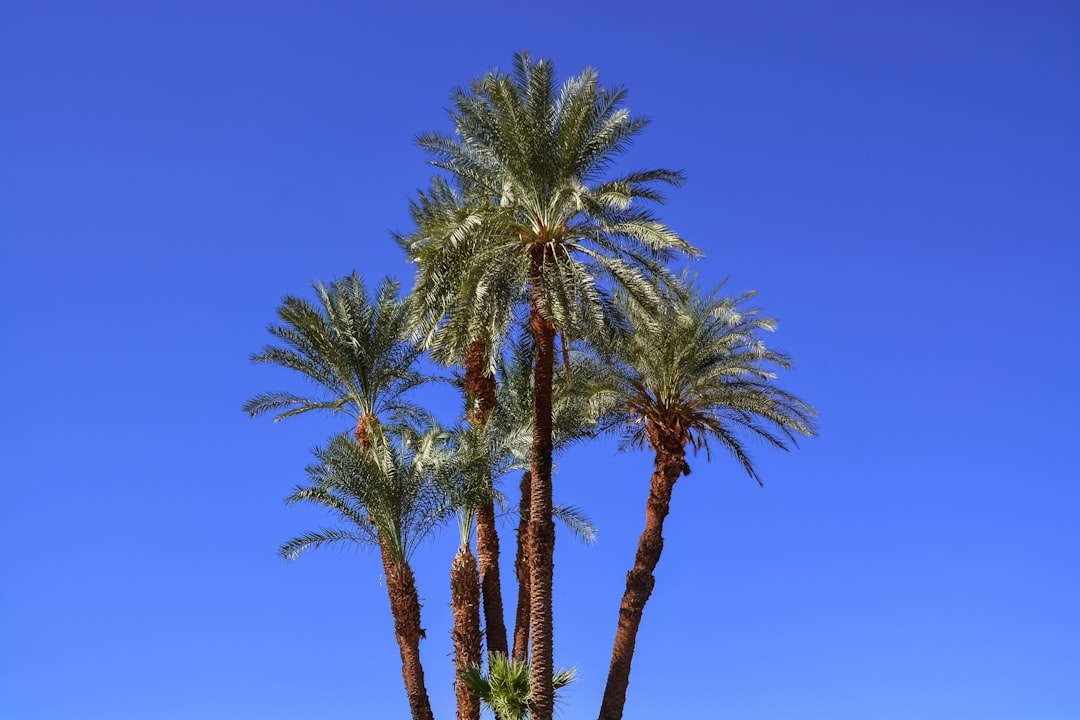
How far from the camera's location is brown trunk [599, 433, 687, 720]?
30938mm

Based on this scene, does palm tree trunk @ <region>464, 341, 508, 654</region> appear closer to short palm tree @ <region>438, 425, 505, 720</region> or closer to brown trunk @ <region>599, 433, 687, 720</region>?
short palm tree @ <region>438, 425, 505, 720</region>

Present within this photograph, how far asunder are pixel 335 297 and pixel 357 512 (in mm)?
5826

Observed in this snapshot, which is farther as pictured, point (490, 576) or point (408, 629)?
point (490, 576)

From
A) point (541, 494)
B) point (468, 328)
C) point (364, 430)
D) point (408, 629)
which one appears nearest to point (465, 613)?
point (408, 629)

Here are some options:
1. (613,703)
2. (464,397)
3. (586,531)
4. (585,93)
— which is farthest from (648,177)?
(613,703)

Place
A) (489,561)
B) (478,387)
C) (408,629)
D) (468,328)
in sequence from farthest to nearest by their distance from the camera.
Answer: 1. (478,387)
2. (489,561)
3. (408,629)
4. (468,328)

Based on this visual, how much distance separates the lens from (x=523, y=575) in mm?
33438

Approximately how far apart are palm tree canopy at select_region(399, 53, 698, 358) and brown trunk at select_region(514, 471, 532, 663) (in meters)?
6.17

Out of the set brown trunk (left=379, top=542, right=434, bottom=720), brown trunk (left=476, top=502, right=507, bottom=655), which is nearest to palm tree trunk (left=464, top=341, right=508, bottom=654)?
brown trunk (left=476, top=502, right=507, bottom=655)

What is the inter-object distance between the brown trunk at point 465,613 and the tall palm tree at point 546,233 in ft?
9.09

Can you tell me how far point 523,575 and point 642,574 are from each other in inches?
135

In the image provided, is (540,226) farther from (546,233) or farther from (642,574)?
(642,574)

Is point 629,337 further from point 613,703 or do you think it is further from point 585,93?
point 613,703

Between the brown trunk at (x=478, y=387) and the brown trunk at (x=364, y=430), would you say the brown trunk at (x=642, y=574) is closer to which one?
the brown trunk at (x=478, y=387)
